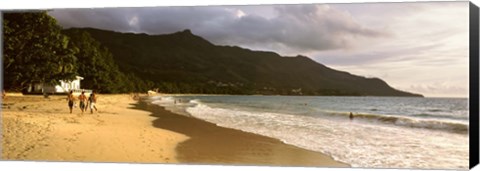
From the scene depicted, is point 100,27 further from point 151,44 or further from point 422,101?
point 422,101

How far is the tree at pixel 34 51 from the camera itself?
24.1 ft

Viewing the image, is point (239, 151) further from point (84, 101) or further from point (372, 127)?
point (84, 101)

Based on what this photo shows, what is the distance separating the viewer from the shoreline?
6559mm

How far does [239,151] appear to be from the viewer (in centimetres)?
677

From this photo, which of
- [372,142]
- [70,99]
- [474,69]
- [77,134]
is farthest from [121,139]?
[474,69]

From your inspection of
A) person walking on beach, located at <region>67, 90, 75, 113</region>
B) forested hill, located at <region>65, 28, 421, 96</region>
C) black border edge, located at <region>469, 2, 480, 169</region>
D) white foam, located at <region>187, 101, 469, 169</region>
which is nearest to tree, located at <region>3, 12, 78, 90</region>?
person walking on beach, located at <region>67, 90, 75, 113</region>

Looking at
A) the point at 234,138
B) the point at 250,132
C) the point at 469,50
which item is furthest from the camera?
the point at 250,132

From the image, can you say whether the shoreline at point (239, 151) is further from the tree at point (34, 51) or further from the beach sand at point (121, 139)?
the tree at point (34, 51)

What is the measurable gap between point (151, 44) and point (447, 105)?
10.9ft

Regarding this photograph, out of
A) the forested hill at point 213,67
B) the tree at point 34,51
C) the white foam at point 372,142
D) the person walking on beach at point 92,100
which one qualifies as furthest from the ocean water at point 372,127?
the tree at point 34,51

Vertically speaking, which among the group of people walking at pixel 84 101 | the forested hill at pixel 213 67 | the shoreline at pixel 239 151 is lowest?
the shoreline at pixel 239 151

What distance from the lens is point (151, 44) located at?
7.18 metres

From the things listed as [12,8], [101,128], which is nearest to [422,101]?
[101,128]

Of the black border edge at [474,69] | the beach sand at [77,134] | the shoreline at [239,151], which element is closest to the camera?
the black border edge at [474,69]
